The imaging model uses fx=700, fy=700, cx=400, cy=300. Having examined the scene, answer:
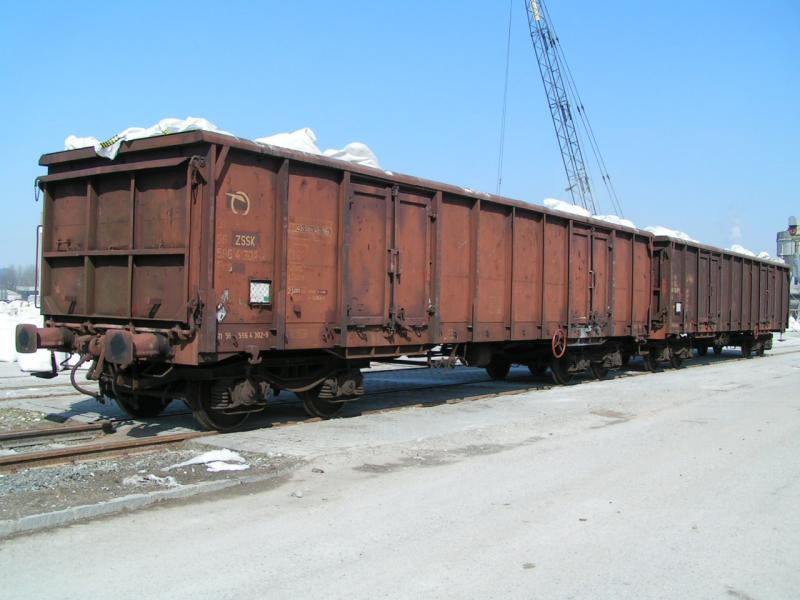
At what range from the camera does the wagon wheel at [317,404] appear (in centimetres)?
973

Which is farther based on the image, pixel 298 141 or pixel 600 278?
pixel 600 278

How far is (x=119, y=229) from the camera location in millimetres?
8531

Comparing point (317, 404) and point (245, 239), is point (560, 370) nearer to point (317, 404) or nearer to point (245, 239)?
point (317, 404)

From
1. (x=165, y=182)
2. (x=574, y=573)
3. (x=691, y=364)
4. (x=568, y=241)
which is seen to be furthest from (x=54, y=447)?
(x=691, y=364)

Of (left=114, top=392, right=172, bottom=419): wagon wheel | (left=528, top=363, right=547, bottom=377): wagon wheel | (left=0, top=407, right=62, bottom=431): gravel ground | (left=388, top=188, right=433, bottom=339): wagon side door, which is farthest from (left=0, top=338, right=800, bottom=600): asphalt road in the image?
(left=528, top=363, right=547, bottom=377): wagon wheel

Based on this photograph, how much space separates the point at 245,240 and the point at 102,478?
3045mm

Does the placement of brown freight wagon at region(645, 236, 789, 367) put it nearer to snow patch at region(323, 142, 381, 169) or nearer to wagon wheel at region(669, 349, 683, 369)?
wagon wheel at region(669, 349, 683, 369)

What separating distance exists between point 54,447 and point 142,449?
3.60 ft

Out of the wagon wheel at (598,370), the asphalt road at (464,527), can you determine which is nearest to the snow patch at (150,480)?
the asphalt road at (464,527)

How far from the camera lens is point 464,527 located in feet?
17.0

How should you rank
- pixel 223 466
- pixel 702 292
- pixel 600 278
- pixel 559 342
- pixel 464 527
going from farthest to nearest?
pixel 702 292, pixel 600 278, pixel 559 342, pixel 223 466, pixel 464 527

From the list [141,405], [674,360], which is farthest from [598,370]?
[141,405]

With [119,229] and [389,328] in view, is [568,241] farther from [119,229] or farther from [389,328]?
[119,229]

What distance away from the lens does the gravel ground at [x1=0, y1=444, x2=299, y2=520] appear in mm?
5477
